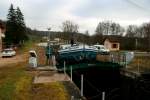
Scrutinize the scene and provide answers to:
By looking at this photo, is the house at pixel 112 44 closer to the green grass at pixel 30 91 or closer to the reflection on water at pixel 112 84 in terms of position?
the reflection on water at pixel 112 84

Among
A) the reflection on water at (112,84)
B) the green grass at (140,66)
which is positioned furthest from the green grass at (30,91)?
the green grass at (140,66)

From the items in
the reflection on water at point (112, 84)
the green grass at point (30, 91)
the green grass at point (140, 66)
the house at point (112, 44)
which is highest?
the house at point (112, 44)

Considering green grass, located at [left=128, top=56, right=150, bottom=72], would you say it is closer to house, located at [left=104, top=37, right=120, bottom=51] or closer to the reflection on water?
the reflection on water

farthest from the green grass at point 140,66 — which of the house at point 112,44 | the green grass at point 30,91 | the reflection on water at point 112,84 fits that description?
the house at point 112,44

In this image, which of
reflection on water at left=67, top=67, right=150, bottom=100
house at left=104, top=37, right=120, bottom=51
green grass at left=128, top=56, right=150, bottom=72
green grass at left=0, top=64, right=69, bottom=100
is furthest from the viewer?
house at left=104, top=37, right=120, bottom=51

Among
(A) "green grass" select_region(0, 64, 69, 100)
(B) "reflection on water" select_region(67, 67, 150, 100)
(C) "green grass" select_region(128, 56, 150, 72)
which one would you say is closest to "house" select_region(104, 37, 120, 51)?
(C) "green grass" select_region(128, 56, 150, 72)

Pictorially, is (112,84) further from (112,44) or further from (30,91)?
(112,44)

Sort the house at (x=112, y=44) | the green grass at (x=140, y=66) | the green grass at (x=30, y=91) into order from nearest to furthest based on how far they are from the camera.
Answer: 1. the green grass at (x=30, y=91)
2. the green grass at (x=140, y=66)
3. the house at (x=112, y=44)

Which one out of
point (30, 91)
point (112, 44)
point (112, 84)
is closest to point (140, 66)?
point (112, 84)

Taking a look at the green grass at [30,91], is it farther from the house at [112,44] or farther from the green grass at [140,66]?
the house at [112,44]

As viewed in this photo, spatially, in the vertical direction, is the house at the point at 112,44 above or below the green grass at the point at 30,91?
above

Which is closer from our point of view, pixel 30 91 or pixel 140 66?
pixel 30 91

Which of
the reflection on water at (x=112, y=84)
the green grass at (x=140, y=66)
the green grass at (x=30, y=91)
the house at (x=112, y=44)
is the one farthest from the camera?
the house at (x=112, y=44)

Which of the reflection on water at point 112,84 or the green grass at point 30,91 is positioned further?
the reflection on water at point 112,84
